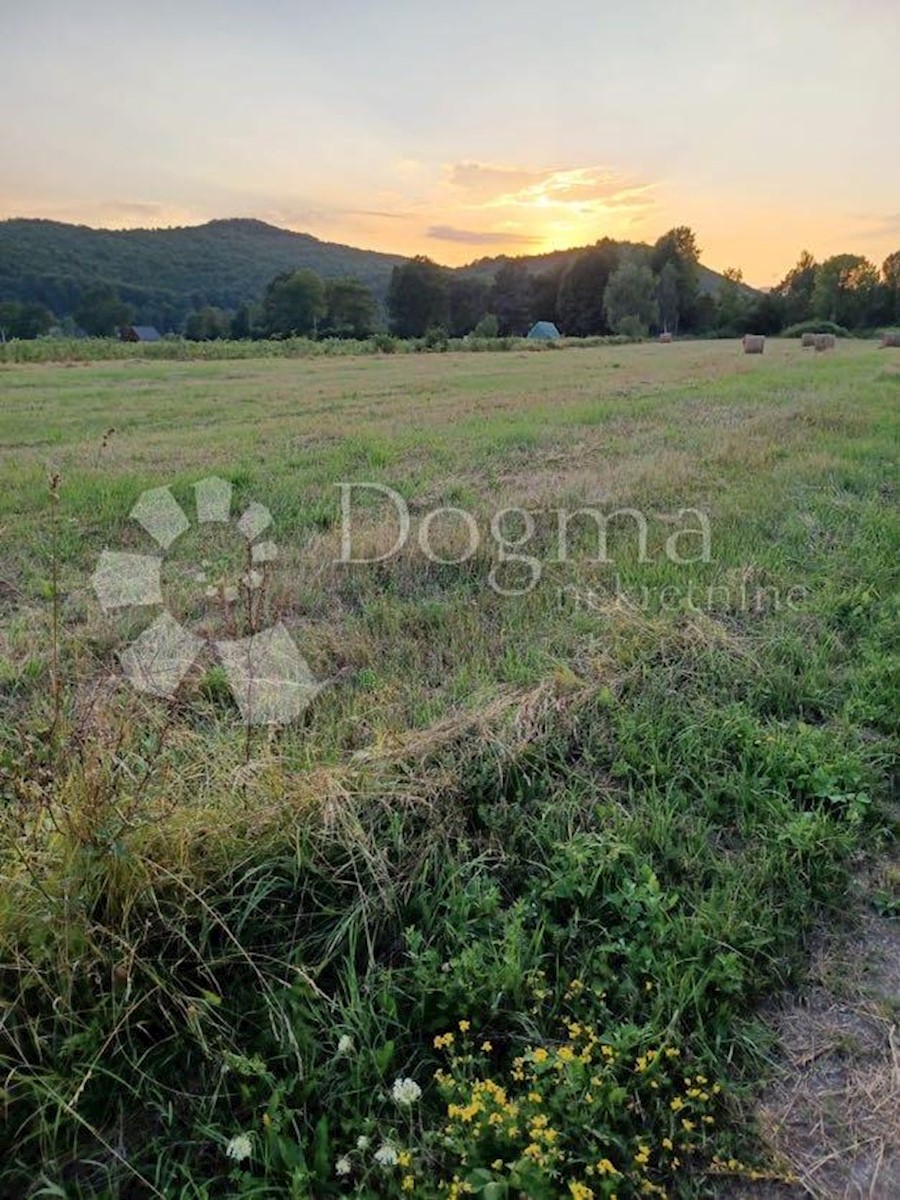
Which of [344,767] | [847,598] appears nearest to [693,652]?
[847,598]

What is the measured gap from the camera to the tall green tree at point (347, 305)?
6244 cm

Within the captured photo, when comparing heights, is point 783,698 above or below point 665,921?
above

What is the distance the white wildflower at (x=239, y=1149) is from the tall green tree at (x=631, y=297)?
2483 inches

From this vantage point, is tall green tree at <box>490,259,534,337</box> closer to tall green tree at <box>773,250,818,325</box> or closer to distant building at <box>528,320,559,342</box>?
distant building at <box>528,320,559,342</box>

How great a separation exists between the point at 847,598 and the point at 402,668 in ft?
8.07

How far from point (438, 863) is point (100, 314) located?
73244 mm

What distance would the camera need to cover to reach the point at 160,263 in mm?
86062

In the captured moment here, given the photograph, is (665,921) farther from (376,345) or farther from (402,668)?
(376,345)

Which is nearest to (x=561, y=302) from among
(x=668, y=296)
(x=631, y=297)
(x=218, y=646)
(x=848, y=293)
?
(x=668, y=296)

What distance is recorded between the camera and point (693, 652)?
10.6 ft

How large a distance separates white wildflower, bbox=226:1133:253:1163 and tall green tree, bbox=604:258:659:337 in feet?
207

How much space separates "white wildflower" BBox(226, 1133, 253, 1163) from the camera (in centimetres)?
140

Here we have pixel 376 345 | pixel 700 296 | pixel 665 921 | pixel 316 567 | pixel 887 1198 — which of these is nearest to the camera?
pixel 887 1198

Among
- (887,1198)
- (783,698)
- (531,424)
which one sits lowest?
(887,1198)
